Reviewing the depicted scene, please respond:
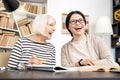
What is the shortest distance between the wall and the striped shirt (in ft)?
6.77

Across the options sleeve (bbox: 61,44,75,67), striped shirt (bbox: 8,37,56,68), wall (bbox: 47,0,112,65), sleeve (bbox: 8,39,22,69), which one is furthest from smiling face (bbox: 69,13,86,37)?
wall (bbox: 47,0,112,65)

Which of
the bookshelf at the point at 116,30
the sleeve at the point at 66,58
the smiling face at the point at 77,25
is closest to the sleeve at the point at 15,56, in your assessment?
the sleeve at the point at 66,58

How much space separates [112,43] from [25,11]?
1.83 metres

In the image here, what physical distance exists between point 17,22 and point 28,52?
207cm

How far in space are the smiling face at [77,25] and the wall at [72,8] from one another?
1.99 meters

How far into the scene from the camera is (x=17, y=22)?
12.8 ft

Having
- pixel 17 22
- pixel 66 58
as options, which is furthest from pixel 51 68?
pixel 17 22

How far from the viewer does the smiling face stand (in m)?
2.10

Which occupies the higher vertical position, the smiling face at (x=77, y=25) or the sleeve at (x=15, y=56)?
the smiling face at (x=77, y=25)

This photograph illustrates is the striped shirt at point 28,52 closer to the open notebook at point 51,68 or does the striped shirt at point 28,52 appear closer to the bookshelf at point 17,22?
the open notebook at point 51,68

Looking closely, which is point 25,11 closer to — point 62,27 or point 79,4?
point 62,27

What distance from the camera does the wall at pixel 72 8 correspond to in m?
4.16

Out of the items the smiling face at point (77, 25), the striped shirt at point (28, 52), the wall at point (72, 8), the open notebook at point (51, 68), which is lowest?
the open notebook at point (51, 68)

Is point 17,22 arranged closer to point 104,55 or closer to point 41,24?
point 41,24
